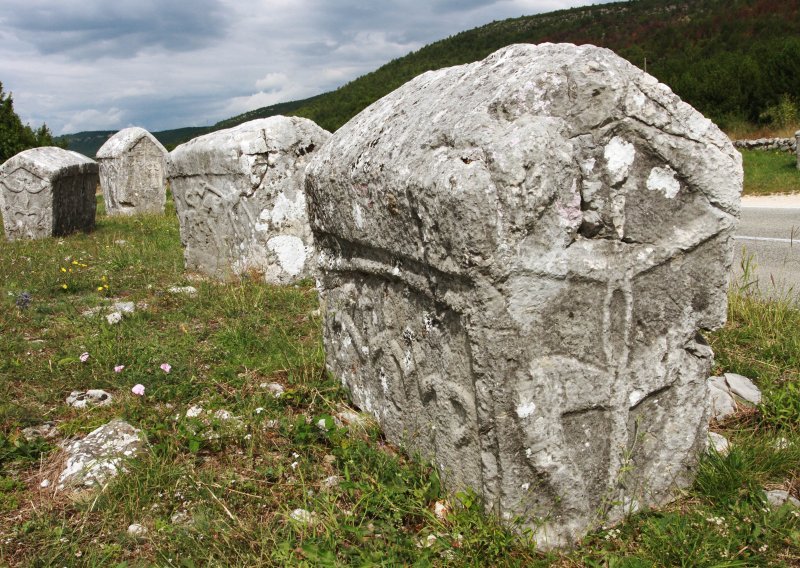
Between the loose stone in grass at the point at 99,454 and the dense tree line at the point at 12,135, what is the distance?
21085 mm

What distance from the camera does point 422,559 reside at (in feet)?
7.36

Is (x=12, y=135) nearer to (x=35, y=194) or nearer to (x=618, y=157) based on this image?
(x=35, y=194)

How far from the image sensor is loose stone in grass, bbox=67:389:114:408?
3664 millimetres

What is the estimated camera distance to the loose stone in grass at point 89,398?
3.66 meters

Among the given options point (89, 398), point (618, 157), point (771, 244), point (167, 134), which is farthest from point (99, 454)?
point (167, 134)

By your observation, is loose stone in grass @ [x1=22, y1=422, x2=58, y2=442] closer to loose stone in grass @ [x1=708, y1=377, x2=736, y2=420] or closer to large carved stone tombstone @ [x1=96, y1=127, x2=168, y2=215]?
loose stone in grass @ [x1=708, y1=377, x2=736, y2=420]

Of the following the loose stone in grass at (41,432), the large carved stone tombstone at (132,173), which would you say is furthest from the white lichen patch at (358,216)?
the large carved stone tombstone at (132,173)

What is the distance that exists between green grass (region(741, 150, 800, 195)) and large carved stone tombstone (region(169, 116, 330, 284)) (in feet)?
27.8

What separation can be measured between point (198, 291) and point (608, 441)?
4.34 meters

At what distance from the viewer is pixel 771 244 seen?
7172 mm

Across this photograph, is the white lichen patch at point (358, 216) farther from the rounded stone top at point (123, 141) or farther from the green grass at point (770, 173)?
the rounded stone top at point (123, 141)

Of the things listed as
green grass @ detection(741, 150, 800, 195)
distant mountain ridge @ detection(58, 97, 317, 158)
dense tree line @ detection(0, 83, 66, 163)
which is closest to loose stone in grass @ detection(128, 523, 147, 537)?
green grass @ detection(741, 150, 800, 195)

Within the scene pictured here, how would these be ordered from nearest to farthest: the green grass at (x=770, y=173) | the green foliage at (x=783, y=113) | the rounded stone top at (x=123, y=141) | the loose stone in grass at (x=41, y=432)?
1. the loose stone in grass at (x=41, y=432)
2. the green grass at (x=770, y=173)
3. the rounded stone top at (x=123, y=141)
4. the green foliage at (x=783, y=113)

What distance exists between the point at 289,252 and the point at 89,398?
9.58 feet
